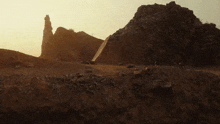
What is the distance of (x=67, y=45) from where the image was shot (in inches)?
951

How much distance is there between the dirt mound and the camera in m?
5.84

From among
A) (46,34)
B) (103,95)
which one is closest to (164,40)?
(103,95)

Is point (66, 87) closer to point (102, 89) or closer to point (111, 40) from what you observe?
point (102, 89)

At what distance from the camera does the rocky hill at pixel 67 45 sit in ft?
75.0

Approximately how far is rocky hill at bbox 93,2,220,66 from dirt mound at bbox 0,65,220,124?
5.51 metres

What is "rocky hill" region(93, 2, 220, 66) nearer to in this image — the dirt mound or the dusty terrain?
the dusty terrain

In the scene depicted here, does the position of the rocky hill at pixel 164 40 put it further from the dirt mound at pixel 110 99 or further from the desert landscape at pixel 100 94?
the dirt mound at pixel 110 99

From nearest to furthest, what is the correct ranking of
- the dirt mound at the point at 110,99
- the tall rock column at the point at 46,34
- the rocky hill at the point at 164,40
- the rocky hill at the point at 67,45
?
1. the dirt mound at the point at 110,99
2. the rocky hill at the point at 164,40
3. the rocky hill at the point at 67,45
4. the tall rock column at the point at 46,34

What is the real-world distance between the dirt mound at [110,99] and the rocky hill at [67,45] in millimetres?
15191

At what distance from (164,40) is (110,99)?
33.0 ft

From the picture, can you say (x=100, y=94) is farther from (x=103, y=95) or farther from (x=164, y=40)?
(x=164, y=40)

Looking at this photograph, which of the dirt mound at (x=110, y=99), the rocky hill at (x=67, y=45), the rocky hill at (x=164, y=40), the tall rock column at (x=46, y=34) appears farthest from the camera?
the tall rock column at (x=46, y=34)

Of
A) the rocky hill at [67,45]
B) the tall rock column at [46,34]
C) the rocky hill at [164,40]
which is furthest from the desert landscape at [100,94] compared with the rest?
the tall rock column at [46,34]

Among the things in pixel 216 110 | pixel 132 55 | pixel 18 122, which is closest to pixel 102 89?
pixel 18 122
